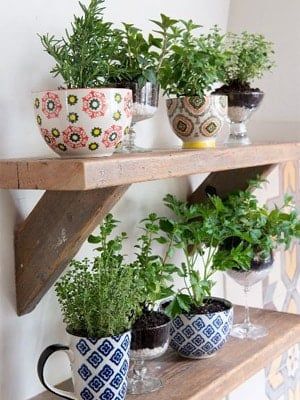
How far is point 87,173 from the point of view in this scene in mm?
667

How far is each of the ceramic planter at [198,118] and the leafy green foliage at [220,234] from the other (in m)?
0.13

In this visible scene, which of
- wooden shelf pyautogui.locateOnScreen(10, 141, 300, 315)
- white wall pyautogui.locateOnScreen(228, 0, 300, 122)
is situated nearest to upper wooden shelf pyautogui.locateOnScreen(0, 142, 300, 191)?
wooden shelf pyautogui.locateOnScreen(10, 141, 300, 315)

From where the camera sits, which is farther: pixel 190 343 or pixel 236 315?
pixel 236 315

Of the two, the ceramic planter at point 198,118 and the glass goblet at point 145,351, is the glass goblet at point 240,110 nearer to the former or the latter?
the ceramic planter at point 198,118

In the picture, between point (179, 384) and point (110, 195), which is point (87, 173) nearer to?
point (110, 195)

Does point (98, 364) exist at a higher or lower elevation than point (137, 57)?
lower

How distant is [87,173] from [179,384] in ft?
1.32

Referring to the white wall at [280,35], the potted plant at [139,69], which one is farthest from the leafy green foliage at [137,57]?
the white wall at [280,35]

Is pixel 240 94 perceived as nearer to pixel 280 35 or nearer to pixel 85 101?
pixel 280 35

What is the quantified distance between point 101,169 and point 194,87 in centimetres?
32

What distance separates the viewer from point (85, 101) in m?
0.72

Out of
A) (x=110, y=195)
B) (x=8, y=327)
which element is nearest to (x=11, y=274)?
(x=8, y=327)

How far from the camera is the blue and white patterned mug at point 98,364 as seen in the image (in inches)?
31.6

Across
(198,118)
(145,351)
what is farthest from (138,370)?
(198,118)
